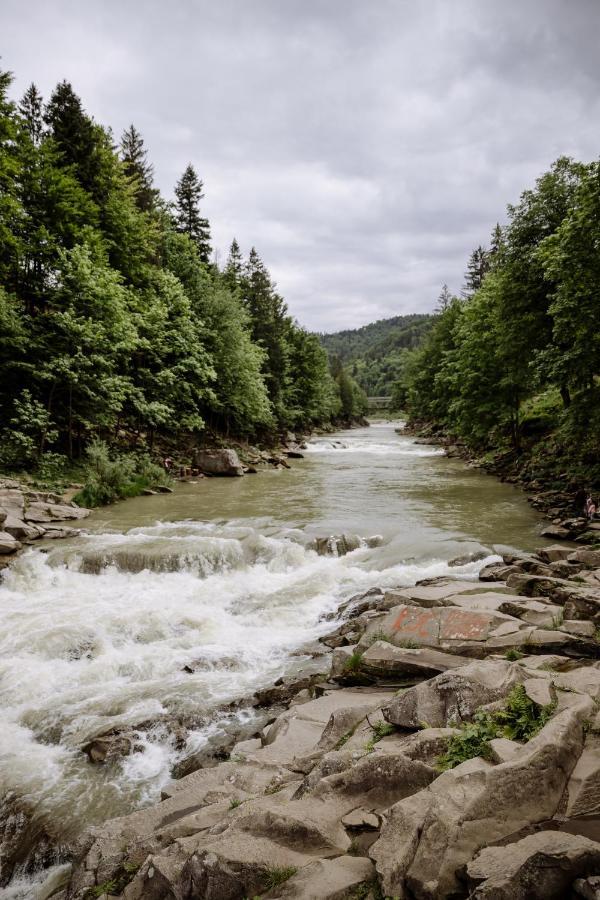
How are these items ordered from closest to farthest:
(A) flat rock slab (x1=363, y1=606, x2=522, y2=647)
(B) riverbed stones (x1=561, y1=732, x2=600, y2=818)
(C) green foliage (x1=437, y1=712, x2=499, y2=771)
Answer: (B) riverbed stones (x1=561, y1=732, x2=600, y2=818) < (C) green foliage (x1=437, y1=712, x2=499, y2=771) < (A) flat rock slab (x1=363, y1=606, x2=522, y2=647)

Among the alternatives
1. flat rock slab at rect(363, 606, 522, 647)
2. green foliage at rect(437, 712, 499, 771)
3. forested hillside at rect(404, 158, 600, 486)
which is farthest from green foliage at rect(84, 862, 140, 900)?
forested hillside at rect(404, 158, 600, 486)

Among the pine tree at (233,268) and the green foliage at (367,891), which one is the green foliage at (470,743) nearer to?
the green foliage at (367,891)

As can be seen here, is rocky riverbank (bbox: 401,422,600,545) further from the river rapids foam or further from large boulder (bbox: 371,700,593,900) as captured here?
large boulder (bbox: 371,700,593,900)

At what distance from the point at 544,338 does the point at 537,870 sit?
2047cm

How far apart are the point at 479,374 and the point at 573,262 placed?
12824 millimetres

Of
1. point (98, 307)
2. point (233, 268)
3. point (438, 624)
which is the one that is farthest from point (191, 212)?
point (438, 624)

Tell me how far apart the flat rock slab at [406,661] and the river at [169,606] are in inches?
89.1

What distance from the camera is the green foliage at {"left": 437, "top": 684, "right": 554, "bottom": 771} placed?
3.49m

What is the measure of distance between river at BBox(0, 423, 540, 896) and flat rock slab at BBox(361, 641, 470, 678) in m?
2.26

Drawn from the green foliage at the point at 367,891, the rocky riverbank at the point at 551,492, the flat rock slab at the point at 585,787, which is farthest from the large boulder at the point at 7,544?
the rocky riverbank at the point at 551,492

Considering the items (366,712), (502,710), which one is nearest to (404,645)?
(366,712)

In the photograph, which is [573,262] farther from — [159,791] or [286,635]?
[159,791]

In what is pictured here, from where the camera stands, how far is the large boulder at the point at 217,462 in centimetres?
2609

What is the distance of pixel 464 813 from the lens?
281cm
